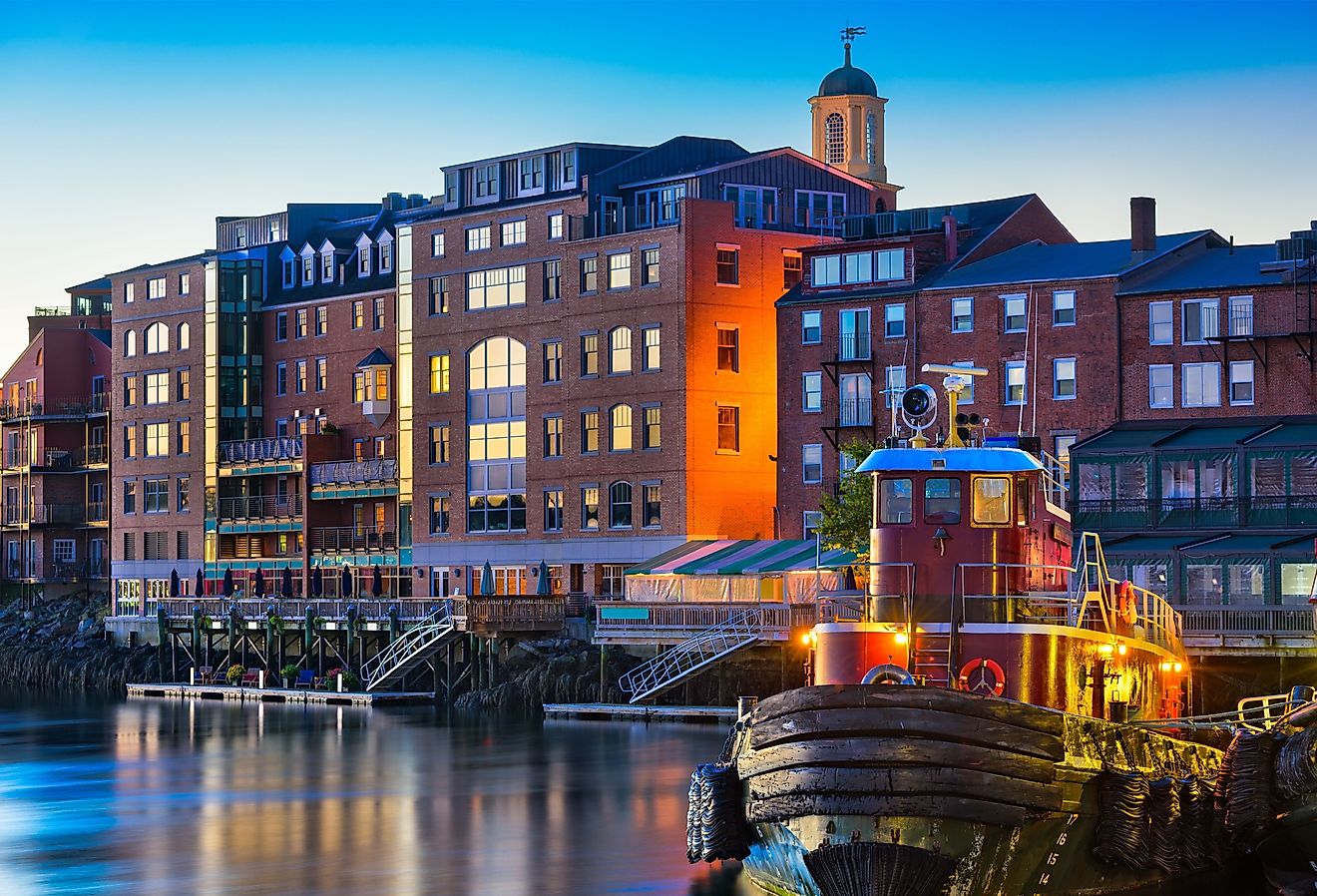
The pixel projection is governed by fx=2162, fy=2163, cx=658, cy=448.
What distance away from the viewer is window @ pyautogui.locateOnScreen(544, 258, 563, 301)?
93.9 m

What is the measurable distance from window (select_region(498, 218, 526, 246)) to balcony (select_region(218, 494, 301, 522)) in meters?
19.9

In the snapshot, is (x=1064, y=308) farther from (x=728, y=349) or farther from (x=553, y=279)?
(x=553, y=279)

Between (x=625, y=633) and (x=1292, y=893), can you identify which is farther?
(x=625, y=633)

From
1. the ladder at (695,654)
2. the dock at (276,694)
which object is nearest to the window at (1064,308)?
the ladder at (695,654)

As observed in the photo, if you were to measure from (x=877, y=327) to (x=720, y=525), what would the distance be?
1142 centimetres

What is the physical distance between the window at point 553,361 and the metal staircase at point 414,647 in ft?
51.0

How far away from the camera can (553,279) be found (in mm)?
94438

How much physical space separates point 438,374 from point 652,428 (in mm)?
14854

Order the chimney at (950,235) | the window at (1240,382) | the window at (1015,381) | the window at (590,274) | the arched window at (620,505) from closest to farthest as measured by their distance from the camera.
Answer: the window at (1240,382) < the window at (1015,381) < the chimney at (950,235) < the arched window at (620,505) < the window at (590,274)

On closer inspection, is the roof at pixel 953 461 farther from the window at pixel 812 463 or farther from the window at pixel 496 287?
the window at pixel 496 287

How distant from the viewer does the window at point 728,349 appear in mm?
88938

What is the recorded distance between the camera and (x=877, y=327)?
8312 centimetres

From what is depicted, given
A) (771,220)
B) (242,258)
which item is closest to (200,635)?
(242,258)

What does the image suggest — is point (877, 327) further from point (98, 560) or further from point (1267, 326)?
point (98, 560)
